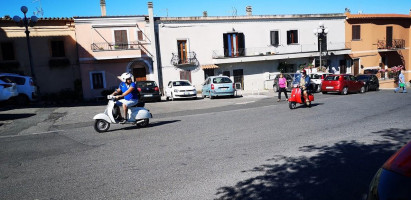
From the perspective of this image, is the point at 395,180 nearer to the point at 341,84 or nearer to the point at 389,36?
the point at 341,84

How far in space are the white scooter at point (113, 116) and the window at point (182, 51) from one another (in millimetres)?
18708

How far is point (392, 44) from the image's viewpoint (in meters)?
34.9

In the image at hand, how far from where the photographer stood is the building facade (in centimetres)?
2734

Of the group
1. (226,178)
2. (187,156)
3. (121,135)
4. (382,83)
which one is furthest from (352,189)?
(382,83)

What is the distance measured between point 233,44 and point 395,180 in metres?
28.3

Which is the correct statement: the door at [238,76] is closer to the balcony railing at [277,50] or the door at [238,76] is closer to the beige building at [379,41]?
the balcony railing at [277,50]

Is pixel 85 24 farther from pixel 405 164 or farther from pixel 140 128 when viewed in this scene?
pixel 405 164

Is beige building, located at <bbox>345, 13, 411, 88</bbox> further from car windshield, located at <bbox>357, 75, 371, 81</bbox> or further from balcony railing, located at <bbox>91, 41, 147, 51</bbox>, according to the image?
balcony railing, located at <bbox>91, 41, 147, 51</bbox>

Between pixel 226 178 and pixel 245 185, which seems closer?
pixel 245 185

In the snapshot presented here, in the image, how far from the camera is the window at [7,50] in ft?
80.0

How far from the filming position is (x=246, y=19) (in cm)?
2970

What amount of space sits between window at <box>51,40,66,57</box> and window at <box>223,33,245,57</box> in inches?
574

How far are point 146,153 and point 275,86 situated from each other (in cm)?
2021

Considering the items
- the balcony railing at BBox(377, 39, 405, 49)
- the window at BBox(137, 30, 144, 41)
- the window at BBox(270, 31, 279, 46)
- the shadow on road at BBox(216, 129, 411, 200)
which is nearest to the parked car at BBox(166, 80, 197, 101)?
the window at BBox(137, 30, 144, 41)
